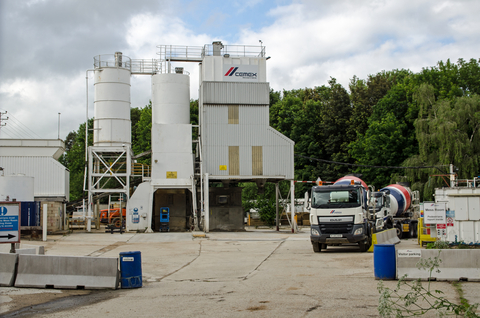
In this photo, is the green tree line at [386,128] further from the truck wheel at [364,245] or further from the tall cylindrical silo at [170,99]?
the truck wheel at [364,245]

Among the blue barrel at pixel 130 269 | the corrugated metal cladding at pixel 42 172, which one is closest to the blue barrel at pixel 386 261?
the blue barrel at pixel 130 269

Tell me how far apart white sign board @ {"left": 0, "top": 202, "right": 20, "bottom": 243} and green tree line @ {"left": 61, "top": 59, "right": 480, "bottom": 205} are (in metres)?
36.5

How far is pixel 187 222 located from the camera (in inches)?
1602

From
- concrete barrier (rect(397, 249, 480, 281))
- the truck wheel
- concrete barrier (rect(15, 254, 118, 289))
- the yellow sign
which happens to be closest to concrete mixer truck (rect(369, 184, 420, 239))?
the truck wheel

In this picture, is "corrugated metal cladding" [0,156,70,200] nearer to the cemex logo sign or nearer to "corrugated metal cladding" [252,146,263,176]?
"corrugated metal cladding" [252,146,263,176]

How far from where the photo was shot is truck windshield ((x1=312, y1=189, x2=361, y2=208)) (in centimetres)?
2038

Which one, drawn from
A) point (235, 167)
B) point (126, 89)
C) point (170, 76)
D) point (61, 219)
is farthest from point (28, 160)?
point (235, 167)

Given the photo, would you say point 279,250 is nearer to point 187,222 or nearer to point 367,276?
point 367,276

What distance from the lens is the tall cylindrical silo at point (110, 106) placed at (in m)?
39.0

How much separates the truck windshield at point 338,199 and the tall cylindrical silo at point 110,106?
2269 centimetres

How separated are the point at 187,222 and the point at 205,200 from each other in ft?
19.6

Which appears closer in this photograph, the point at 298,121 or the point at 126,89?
the point at 126,89

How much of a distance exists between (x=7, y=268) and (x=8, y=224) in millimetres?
1170

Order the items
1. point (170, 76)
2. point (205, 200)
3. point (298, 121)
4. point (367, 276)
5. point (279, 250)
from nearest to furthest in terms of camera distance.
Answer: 1. point (367, 276)
2. point (279, 250)
3. point (205, 200)
4. point (170, 76)
5. point (298, 121)
